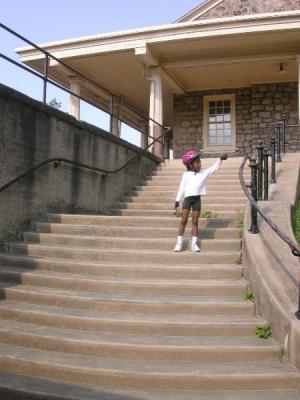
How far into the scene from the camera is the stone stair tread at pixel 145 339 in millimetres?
4035

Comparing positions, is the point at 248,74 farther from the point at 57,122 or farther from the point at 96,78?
the point at 57,122

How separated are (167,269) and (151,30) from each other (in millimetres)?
8788

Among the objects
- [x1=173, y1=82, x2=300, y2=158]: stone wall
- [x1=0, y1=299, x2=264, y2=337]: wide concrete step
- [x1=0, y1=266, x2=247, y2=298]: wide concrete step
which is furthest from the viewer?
[x1=173, y1=82, x2=300, y2=158]: stone wall

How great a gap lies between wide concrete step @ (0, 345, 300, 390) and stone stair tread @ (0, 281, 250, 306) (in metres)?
0.85

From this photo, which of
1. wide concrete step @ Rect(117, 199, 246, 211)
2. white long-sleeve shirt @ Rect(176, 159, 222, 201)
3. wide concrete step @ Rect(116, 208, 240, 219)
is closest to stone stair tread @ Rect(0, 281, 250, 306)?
white long-sleeve shirt @ Rect(176, 159, 222, 201)

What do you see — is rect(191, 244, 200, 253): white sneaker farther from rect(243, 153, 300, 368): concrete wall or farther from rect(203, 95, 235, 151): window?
rect(203, 95, 235, 151): window

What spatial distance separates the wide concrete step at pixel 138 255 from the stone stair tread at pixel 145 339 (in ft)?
4.83

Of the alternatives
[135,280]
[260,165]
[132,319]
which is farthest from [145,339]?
[260,165]

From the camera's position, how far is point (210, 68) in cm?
1398

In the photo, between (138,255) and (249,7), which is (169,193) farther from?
(249,7)

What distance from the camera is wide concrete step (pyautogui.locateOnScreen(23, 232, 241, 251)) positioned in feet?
19.6

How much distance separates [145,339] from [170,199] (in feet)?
16.2

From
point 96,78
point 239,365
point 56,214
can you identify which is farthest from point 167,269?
point 96,78

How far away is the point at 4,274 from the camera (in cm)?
564
